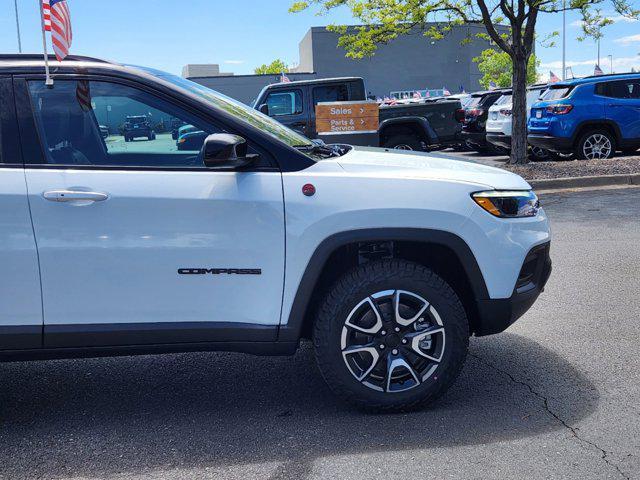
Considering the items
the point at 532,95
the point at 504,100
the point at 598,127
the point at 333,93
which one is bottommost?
the point at 598,127

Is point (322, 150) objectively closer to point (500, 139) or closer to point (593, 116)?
point (593, 116)

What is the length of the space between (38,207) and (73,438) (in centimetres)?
115

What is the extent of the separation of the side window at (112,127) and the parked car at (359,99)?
9.64 meters

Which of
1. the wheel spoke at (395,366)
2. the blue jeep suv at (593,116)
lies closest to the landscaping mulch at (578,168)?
the blue jeep suv at (593,116)

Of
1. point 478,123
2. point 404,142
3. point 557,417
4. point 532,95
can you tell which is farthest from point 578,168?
point 557,417

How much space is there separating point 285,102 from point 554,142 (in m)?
5.53

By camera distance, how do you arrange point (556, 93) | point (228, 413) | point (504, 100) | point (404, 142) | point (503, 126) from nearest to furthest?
point (228, 413) → point (556, 93) → point (404, 142) → point (503, 126) → point (504, 100)

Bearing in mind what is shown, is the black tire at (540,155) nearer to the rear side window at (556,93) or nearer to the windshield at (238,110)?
the rear side window at (556,93)

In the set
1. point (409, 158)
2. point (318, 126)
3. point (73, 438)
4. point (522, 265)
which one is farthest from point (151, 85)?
point (318, 126)

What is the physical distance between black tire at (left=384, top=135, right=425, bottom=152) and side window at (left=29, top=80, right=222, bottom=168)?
1160cm

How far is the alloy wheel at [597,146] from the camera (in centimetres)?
1451

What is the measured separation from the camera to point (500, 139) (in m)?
16.5

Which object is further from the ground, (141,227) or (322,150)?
(322,150)

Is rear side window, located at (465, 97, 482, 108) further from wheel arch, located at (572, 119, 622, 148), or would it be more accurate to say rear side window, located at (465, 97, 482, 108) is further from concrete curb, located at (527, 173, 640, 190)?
concrete curb, located at (527, 173, 640, 190)
